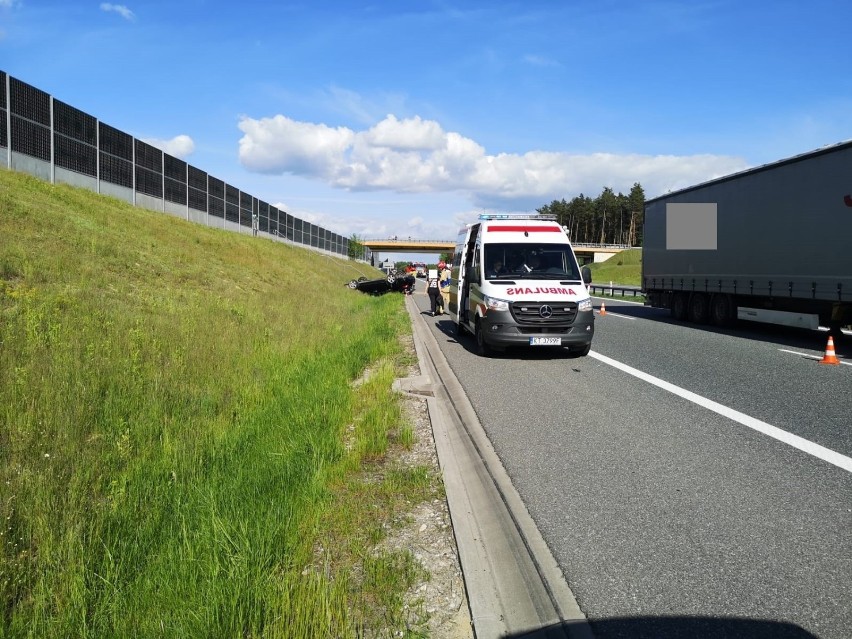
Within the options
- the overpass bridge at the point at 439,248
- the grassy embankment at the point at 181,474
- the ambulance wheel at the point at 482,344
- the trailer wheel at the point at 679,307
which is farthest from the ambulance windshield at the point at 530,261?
the overpass bridge at the point at 439,248

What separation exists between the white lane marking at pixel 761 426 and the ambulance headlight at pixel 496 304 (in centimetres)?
249

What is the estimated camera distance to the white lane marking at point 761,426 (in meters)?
5.35

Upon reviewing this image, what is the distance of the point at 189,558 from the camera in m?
3.22

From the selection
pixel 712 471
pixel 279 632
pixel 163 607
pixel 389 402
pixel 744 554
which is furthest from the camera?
pixel 389 402

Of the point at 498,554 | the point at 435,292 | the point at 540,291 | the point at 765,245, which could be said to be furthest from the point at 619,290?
the point at 498,554

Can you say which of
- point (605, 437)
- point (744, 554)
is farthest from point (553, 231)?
point (744, 554)

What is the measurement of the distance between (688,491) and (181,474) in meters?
3.77

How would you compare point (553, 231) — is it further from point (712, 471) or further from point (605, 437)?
point (712, 471)

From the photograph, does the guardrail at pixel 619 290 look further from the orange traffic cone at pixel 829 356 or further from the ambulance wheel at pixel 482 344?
the ambulance wheel at pixel 482 344

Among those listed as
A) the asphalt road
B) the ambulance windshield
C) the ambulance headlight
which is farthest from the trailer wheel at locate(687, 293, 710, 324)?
the ambulance headlight

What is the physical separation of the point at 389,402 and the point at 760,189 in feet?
42.2

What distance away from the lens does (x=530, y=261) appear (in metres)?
12.4

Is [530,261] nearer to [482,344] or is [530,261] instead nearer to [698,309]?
[482,344]

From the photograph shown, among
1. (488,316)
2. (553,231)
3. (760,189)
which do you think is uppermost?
(760,189)
